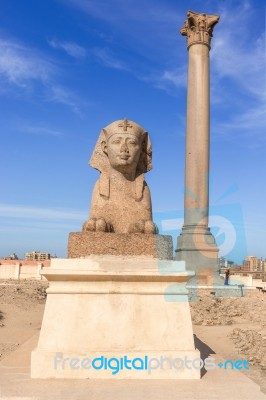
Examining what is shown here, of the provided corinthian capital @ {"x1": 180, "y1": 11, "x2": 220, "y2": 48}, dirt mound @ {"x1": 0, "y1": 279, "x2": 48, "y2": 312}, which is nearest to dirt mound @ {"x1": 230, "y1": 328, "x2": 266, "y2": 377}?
dirt mound @ {"x1": 0, "y1": 279, "x2": 48, "y2": 312}

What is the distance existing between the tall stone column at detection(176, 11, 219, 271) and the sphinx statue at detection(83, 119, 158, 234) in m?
9.78

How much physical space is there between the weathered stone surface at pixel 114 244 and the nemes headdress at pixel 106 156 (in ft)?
2.23

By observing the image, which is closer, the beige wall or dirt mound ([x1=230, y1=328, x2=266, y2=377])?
dirt mound ([x1=230, y1=328, x2=266, y2=377])

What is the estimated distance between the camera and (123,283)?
15.4 feet

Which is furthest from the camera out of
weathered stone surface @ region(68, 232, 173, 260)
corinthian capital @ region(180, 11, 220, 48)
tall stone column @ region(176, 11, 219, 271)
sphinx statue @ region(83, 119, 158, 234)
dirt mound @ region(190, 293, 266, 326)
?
corinthian capital @ region(180, 11, 220, 48)

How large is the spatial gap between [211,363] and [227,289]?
936 centimetres

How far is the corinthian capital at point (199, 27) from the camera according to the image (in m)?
16.2

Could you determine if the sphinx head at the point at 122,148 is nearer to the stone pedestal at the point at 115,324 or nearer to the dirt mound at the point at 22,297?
the stone pedestal at the point at 115,324

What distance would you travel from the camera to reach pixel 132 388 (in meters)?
4.07

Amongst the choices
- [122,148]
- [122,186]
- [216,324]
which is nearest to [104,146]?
[122,148]

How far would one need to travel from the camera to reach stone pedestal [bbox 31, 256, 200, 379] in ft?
14.3

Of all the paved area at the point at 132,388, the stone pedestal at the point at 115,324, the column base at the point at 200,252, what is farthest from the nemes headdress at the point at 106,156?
the column base at the point at 200,252

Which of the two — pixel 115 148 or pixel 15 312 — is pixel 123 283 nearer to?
pixel 115 148

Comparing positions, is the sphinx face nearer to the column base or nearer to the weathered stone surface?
the weathered stone surface
